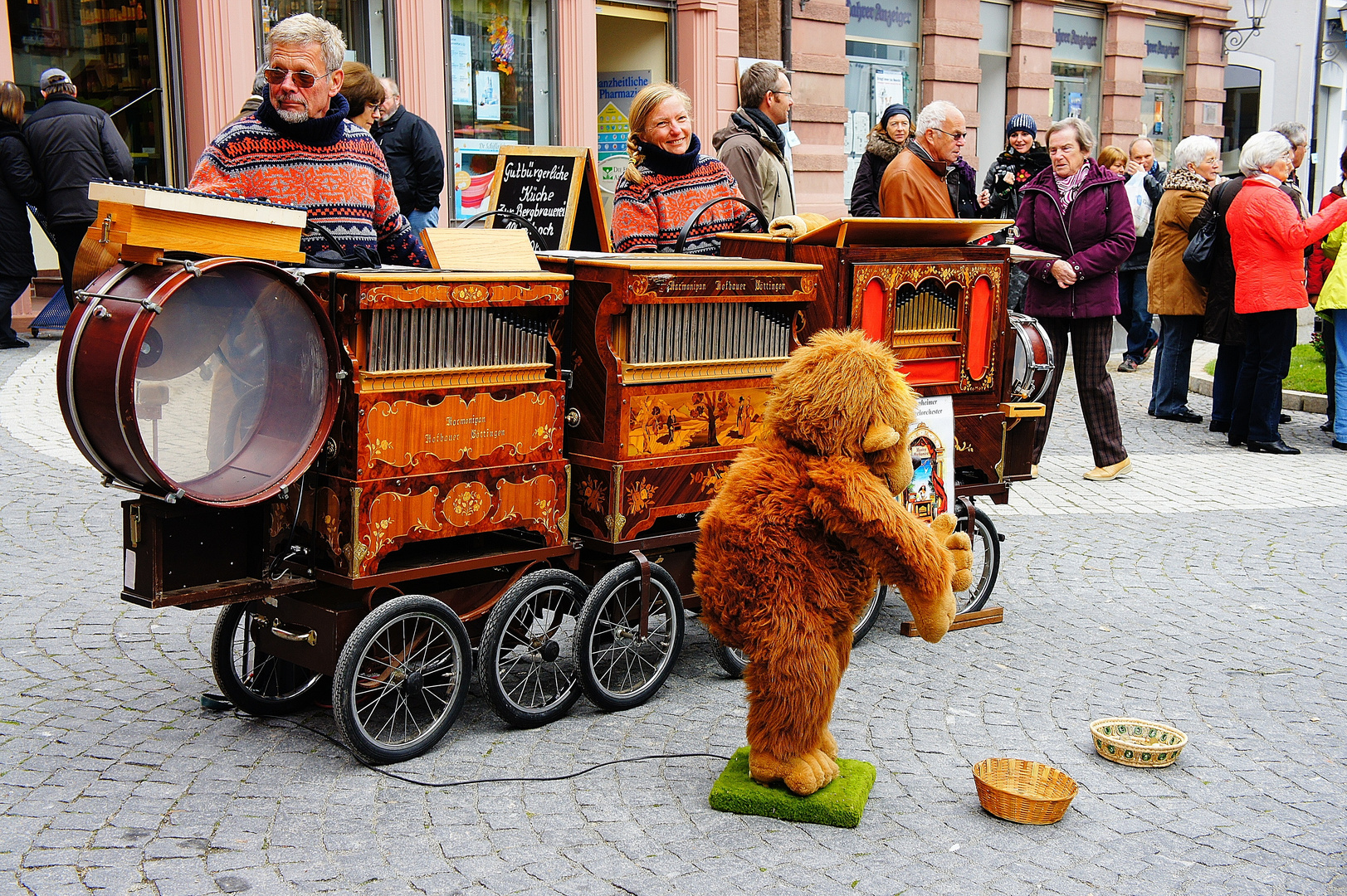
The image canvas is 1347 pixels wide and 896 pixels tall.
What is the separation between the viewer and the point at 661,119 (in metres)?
5.42

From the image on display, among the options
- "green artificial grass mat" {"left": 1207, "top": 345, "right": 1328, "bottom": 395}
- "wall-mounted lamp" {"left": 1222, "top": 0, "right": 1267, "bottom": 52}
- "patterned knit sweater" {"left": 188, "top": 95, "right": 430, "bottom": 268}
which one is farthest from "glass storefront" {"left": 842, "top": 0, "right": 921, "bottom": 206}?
"patterned knit sweater" {"left": 188, "top": 95, "right": 430, "bottom": 268}

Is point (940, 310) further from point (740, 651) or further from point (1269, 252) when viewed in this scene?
point (1269, 252)

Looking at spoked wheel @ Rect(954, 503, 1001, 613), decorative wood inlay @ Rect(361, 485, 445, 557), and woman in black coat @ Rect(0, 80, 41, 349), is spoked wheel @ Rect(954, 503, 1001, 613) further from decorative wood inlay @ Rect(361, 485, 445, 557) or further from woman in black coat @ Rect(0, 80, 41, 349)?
woman in black coat @ Rect(0, 80, 41, 349)

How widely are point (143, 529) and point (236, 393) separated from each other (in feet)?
1.47

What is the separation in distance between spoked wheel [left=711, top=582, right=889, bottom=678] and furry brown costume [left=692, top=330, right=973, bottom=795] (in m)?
0.71

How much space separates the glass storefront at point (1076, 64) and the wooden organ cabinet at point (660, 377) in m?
17.3

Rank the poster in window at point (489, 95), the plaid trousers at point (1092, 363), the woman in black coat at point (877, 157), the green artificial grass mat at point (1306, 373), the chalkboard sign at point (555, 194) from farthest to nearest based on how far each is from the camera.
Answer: the poster in window at point (489, 95)
the green artificial grass mat at point (1306, 373)
the woman in black coat at point (877, 157)
the plaid trousers at point (1092, 363)
the chalkboard sign at point (555, 194)

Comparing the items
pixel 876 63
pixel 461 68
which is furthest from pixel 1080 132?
pixel 876 63

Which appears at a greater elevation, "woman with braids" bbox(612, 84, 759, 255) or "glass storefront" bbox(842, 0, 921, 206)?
"glass storefront" bbox(842, 0, 921, 206)

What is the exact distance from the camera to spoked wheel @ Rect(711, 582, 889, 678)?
4629 millimetres

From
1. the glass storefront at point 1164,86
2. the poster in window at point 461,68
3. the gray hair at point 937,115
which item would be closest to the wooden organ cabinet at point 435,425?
the gray hair at point 937,115

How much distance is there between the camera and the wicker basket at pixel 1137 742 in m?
3.91

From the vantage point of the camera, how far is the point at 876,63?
58.0ft

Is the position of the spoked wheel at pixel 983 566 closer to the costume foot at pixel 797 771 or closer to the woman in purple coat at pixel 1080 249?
the costume foot at pixel 797 771
